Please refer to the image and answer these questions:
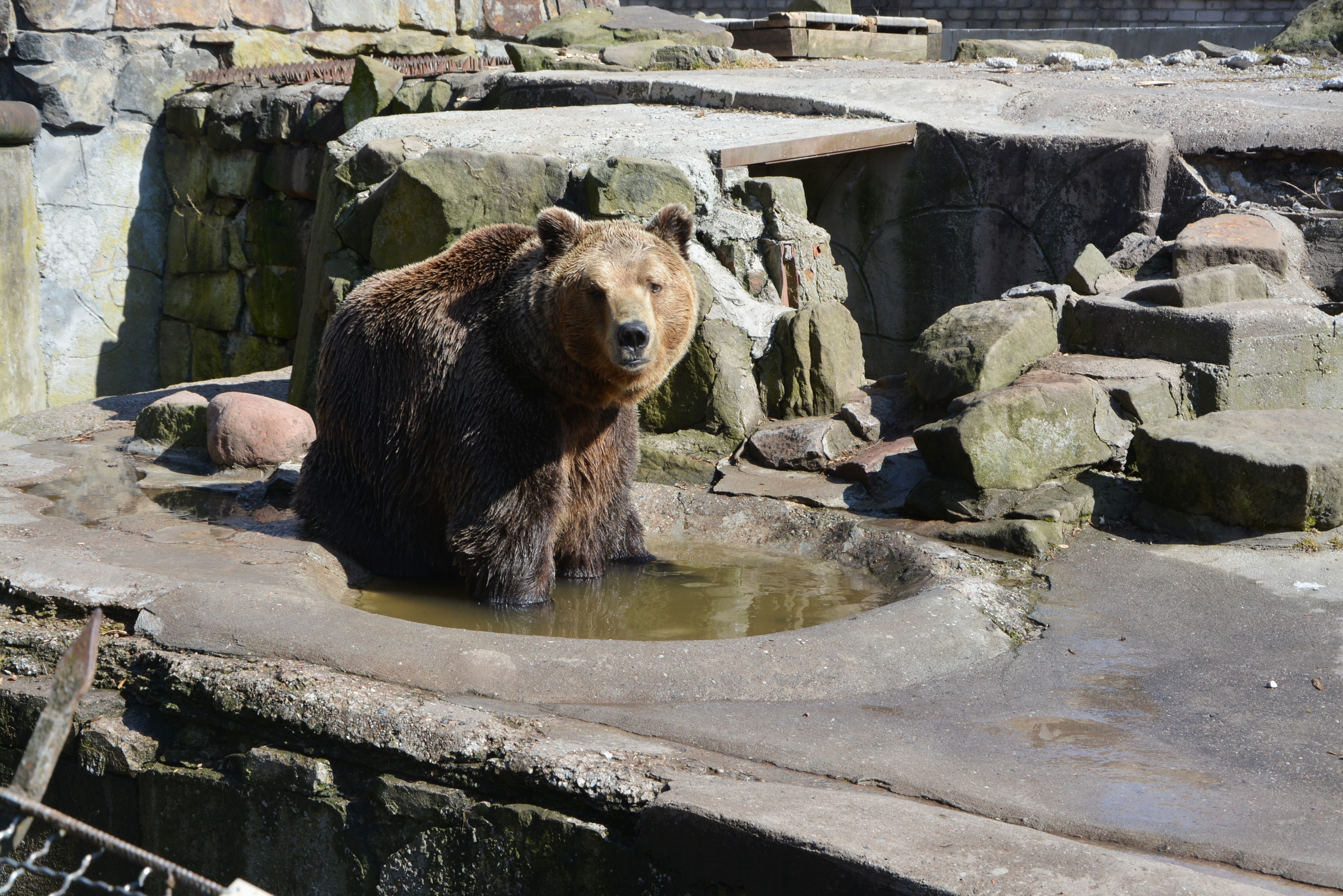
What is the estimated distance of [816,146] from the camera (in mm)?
6484

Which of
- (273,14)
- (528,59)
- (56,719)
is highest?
(273,14)

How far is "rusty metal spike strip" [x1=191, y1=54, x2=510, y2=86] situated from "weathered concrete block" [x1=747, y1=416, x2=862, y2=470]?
521cm

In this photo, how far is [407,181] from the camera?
19.2ft

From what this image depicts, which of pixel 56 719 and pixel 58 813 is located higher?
pixel 56 719

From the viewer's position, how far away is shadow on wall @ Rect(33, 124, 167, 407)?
9.86 meters

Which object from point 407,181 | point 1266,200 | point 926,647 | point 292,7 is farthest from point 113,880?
point 292,7

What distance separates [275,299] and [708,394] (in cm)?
506

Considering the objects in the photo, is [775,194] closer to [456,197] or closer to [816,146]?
[816,146]

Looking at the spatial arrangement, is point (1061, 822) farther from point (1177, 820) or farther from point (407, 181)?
point (407, 181)

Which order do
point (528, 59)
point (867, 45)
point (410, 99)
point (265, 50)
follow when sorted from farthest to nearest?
point (867, 45)
point (265, 50)
point (528, 59)
point (410, 99)

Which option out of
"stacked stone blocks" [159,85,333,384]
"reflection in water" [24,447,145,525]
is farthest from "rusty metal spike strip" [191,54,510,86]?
"reflection in water" [24,447,145,525]

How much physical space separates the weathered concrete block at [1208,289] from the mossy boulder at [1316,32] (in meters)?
6.66

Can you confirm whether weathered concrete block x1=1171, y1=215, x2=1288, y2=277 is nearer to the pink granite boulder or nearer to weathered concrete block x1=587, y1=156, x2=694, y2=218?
weathered concrete block x1=587, y1=156, x2=694, y2=218

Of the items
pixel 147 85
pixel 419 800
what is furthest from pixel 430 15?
pixel 419 800
